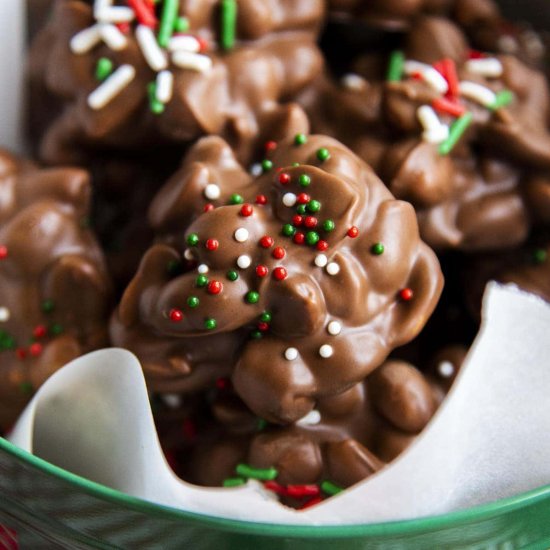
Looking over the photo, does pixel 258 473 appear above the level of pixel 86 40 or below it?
below

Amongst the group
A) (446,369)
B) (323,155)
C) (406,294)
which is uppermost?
(323,155)

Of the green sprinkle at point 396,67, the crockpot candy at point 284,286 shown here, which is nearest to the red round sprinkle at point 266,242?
the crockpot candy at point 284,286

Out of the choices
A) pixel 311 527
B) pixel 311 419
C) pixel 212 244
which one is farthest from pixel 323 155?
pixel 311 527

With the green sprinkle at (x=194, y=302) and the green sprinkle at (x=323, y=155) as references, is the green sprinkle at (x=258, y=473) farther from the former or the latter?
the green sprinkle at (x=323, y=155)

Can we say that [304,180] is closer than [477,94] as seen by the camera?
Yes

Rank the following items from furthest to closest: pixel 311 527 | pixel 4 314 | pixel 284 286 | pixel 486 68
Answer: pixel 486 68, pixel 4 314, pixel 284 286, pixel 311 527

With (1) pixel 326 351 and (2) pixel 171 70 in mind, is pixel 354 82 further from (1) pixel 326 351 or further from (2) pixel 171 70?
(1) pixel 326 351
